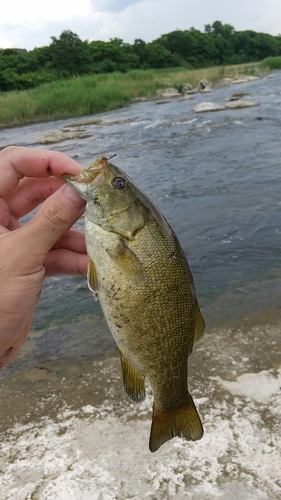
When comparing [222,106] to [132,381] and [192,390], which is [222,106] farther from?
[132,381]

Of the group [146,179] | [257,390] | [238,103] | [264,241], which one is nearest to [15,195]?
[257,390]

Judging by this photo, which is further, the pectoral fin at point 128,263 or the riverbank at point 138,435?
the riverbank at point 138,435

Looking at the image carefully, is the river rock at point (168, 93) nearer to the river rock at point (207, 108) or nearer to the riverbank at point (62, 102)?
the riverbank at point (62, 102)

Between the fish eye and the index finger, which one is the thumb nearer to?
the fish eye

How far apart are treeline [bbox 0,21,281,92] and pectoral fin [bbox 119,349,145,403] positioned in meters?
51.3

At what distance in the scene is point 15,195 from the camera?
10.9 feet

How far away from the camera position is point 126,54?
236ft

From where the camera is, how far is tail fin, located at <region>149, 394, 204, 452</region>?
243cm

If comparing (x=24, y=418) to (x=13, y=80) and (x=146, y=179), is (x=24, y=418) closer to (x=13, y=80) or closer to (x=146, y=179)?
(x=146, y=179)

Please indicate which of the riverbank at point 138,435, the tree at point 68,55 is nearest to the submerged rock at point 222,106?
the riverbank at point 138,435

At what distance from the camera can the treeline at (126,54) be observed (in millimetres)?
56753

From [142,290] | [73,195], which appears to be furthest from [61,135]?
[142,290]

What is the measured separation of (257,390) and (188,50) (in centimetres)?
9809

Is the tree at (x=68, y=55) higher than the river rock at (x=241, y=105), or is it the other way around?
the tree at (x=68, y=55)
